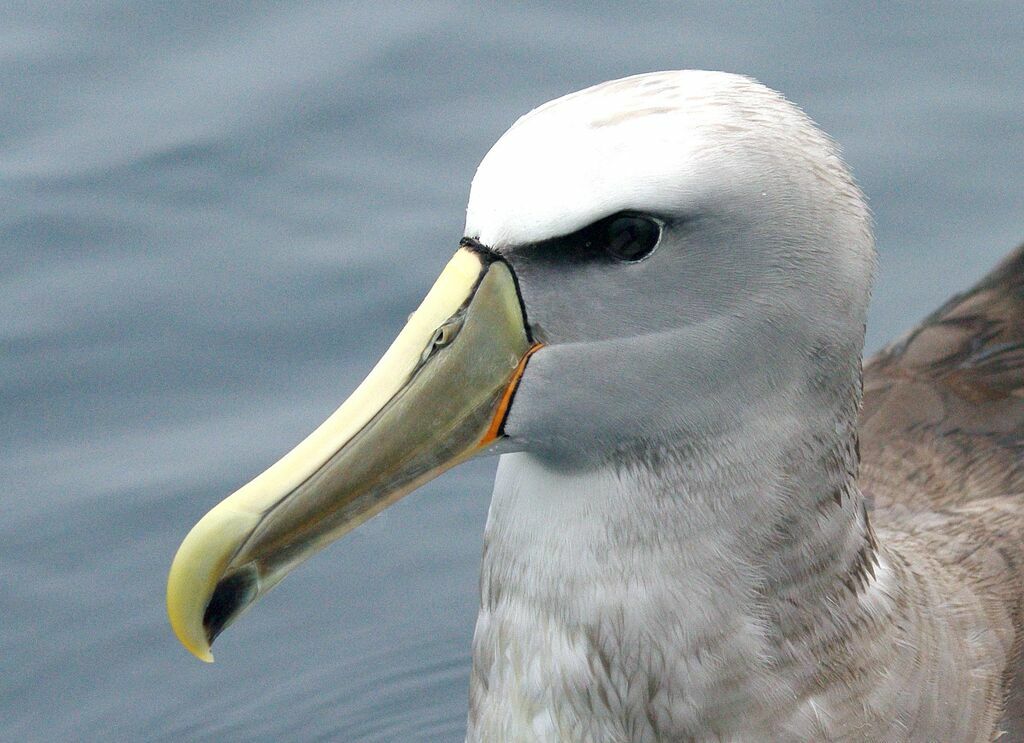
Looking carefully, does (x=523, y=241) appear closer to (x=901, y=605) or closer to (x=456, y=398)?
(x=456, y=398)

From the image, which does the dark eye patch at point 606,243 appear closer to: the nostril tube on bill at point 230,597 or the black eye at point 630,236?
the black eye at point 630,236

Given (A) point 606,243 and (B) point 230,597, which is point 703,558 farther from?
(B) point 230,597

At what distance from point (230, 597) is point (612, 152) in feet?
3.30

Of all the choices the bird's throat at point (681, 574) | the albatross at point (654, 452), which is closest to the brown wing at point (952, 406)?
the albatross at point (654, 452)

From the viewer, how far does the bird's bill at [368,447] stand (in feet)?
10.8

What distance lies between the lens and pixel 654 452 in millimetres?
3400

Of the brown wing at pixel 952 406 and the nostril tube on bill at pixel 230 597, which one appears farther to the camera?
the brown wing at pixel 952 406

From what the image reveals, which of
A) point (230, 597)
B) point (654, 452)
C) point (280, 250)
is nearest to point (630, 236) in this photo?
point (654, 452)

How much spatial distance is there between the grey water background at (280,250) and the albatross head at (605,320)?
2375 mm

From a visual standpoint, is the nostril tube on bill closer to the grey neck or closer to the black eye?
the grey neck

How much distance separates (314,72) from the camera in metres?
7.02

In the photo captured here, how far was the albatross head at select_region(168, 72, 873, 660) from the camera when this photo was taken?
3172 mm

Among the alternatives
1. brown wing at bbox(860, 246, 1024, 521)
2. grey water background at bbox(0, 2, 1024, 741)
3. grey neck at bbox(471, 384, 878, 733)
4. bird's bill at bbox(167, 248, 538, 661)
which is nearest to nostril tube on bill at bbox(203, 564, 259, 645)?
bird's bill at bbox(167, 248, 538, 661)

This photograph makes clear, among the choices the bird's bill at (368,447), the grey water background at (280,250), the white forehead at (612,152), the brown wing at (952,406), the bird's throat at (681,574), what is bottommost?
the grey water background at (280,250)
